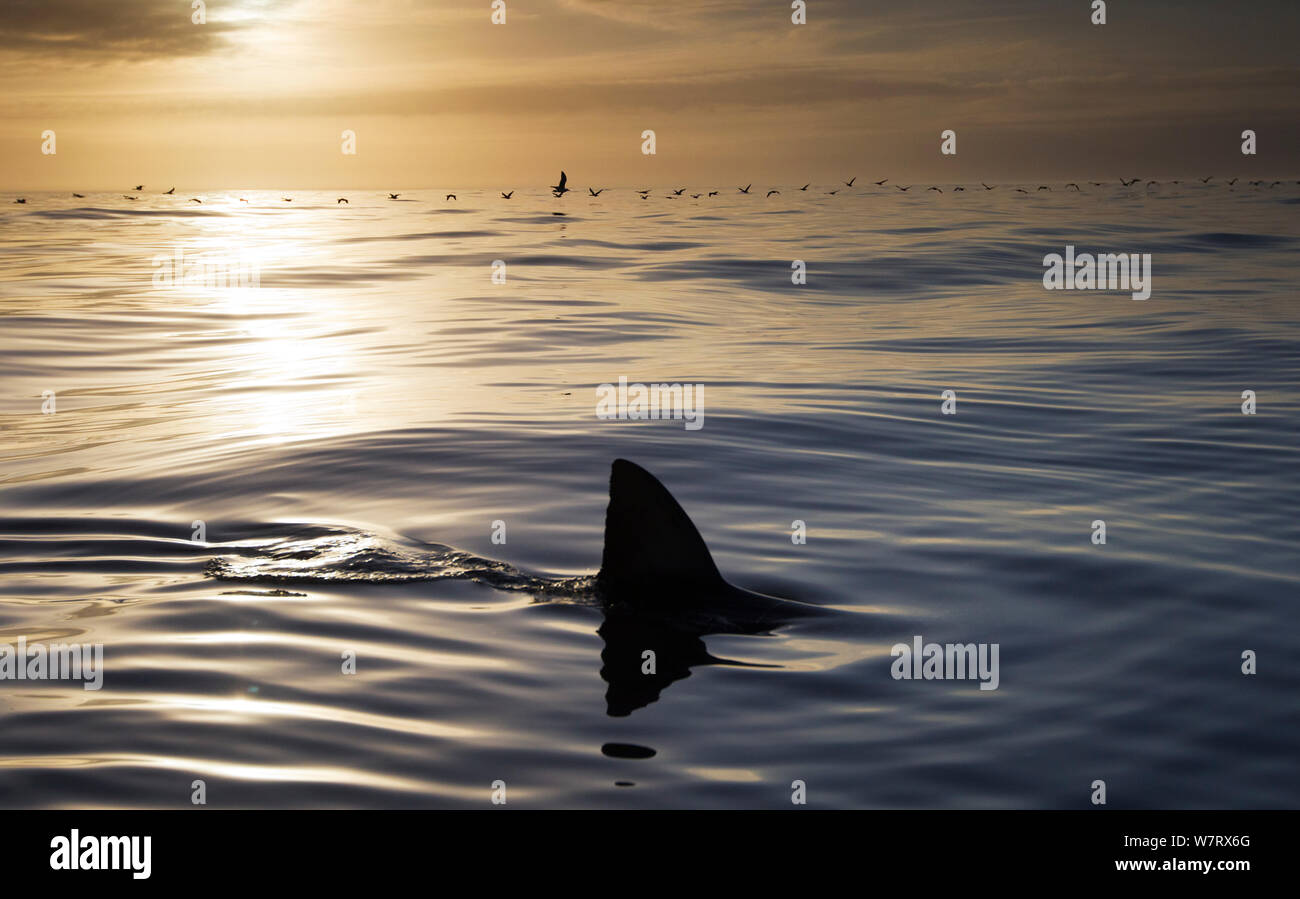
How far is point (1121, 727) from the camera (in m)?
6.12

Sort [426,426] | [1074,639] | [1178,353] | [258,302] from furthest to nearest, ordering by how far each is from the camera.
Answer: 1. [258,302]
2. [1178,353]
3. [426,426]
4. [1074,639]

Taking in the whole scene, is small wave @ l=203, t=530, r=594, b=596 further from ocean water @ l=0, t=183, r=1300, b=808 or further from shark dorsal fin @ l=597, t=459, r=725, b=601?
shark dorsal fin @ l=597, t=459, r=725, b=601

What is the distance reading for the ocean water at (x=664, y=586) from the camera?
221 inches

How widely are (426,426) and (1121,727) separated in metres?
10.6

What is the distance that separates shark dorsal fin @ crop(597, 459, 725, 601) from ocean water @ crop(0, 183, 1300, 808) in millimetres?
164

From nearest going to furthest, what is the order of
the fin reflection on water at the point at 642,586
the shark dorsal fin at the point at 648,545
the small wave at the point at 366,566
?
1. the fin reflection on water at the point at 642,586
2. the shark dorsal fin at the point at 648,545
3. the small wave at the point at 366,566

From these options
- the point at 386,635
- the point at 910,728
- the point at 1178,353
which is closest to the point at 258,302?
the point at 1178,353

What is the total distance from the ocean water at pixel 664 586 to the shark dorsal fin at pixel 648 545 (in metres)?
0.16

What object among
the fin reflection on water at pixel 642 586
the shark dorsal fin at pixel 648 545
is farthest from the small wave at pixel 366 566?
the shark dorsal fin at pixel 648 545

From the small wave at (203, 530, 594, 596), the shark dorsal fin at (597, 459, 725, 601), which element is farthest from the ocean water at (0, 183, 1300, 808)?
the shark dorsal fin at (597, 459, 725, 601)

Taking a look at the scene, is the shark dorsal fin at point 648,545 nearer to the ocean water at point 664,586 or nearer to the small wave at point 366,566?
the ocean water at point 664,586
